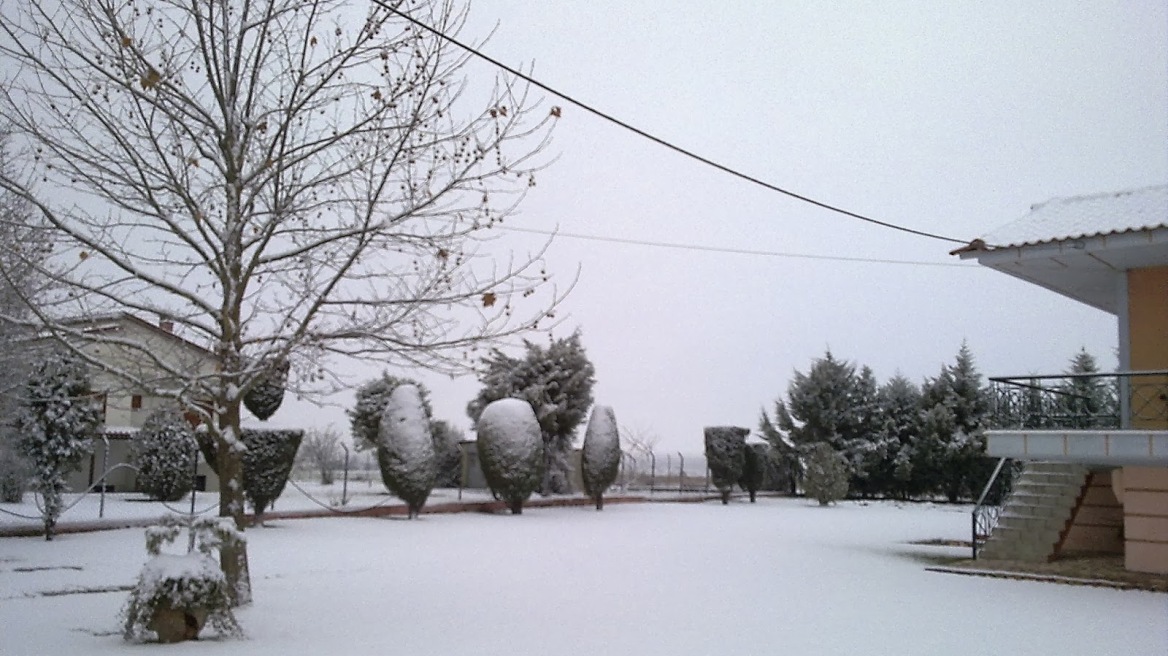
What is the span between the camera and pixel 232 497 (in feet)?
29.1

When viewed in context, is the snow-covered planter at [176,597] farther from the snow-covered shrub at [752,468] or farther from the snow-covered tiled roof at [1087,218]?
the snow-covered shrub at [752,468]

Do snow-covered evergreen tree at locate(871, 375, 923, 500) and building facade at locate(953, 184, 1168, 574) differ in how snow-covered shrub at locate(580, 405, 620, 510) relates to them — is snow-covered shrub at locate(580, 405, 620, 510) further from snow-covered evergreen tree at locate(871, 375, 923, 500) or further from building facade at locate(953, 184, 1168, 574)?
building facade at locate(953, 184, 1168, 574)

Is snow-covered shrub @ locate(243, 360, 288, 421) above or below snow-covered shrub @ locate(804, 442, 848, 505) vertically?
above

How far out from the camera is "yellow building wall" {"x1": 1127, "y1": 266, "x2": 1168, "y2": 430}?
12227 millimetres

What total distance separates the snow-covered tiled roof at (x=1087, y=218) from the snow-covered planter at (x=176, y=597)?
10887 millimetres

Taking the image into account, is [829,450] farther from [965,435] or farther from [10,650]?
[10,650]

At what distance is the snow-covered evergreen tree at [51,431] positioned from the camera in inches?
559

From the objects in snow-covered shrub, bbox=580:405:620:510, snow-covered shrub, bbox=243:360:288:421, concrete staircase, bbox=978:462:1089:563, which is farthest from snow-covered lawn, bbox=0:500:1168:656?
snow-covered shrub, bbox=580:405:620:510

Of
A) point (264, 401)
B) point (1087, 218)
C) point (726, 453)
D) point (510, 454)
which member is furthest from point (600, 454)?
point (1087, 218)

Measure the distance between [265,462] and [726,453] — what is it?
14.7 meters

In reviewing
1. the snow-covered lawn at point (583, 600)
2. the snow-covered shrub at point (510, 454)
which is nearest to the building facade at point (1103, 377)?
the snow-covered lawn at point (583, 600)

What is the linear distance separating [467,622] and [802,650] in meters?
3.08

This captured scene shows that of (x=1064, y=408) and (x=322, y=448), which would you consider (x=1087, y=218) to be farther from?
(x=322, y=448)

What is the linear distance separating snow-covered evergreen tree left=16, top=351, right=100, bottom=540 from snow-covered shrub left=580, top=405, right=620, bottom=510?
40.9 ft
